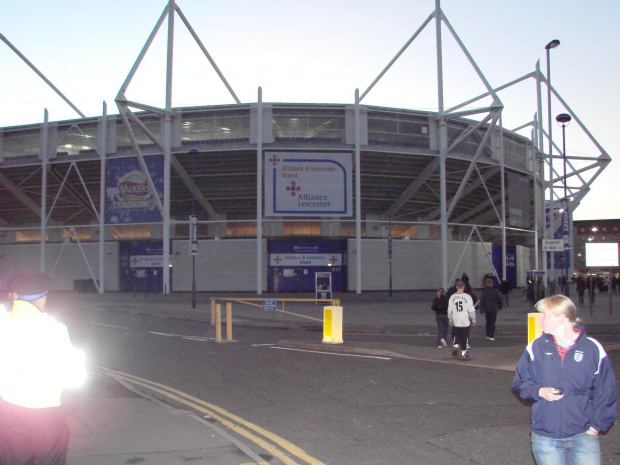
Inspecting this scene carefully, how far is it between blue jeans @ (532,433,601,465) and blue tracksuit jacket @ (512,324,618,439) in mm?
48

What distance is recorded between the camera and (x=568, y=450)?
383cm

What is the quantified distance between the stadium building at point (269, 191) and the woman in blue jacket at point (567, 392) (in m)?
31.7

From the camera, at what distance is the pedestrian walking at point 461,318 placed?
12.8 meters

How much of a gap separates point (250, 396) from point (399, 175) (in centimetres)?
3405

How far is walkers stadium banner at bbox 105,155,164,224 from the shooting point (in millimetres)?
39938

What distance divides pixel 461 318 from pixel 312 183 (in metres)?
25.8

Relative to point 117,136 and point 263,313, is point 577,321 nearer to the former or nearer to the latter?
point 263,313

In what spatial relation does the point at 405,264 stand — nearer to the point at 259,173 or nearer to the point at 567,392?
the point at 259,173

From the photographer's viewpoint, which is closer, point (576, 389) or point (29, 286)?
point (576, 389)

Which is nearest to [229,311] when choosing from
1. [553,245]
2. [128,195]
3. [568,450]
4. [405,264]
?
[568,450]

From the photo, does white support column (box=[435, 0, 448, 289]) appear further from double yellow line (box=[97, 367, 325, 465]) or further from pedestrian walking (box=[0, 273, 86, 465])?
pedestrian walking (box=[0, 273, 86, 465])

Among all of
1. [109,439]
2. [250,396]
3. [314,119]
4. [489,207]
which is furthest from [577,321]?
[489,207]

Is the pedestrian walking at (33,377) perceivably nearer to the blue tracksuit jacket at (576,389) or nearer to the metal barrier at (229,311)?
the blue tracksuit jacket at (576,389)

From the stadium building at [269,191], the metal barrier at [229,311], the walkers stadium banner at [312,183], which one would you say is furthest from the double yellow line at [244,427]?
the walkers stadium banner at [312,183]
